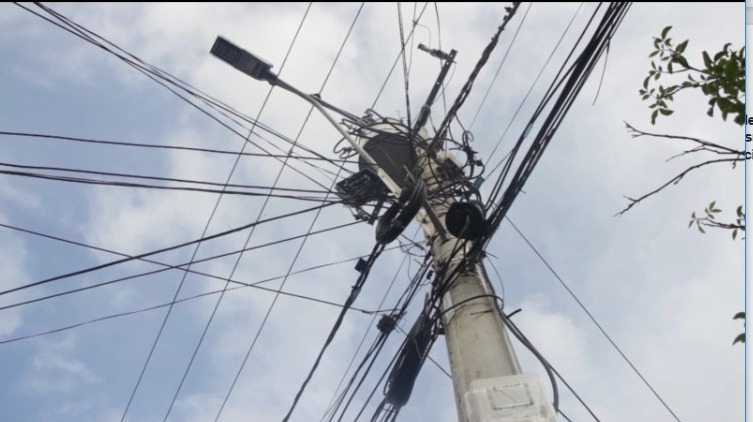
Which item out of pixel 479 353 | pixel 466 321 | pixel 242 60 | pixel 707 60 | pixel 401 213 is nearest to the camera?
pixel 707 60

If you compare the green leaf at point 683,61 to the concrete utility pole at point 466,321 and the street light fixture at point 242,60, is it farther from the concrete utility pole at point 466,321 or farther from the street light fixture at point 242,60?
the street light fixture at point 242,60

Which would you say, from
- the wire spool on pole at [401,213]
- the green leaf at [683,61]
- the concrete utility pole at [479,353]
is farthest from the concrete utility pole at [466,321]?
the green leaf at [683,61]

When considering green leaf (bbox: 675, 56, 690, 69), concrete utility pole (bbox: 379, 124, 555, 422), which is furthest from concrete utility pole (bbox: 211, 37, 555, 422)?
green leaf (bbox: 675, 56, 690, 69)

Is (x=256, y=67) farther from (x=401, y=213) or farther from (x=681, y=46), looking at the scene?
(x=681, y=46)

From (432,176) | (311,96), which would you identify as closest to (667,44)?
(432,176)

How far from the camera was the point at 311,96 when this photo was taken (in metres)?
4.19

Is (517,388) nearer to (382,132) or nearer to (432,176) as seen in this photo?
(432,176)

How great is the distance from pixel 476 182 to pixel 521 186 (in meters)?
0.85

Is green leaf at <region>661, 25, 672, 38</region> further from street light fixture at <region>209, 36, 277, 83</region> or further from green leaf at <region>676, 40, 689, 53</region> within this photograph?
street light fixture at <region>209, 36, 277, 83</region>

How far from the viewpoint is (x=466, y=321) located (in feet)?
9.07

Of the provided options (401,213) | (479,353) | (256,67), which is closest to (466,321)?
(479,353)

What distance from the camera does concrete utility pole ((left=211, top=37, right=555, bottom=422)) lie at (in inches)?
81.7

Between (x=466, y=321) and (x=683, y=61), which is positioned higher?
(x=683, y=61)

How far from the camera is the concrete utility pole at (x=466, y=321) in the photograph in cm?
208
